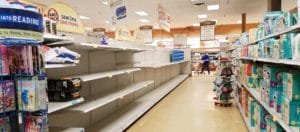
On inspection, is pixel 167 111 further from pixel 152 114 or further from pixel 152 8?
pixel 152 8

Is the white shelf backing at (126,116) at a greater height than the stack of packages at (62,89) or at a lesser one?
lesser

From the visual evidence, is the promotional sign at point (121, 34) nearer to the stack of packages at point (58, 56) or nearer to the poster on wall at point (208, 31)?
the stack of packages at point (58, 56)

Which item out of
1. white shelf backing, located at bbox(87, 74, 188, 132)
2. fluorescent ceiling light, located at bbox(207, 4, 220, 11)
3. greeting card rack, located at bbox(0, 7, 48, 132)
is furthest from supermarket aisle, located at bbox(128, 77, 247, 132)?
fluorescent ceiling light, located at bbox(207, 4, 220, 11)

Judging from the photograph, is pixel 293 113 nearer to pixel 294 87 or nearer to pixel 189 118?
pixel 294 87

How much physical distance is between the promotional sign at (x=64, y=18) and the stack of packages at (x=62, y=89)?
2.63ft

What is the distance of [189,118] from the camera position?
488cm

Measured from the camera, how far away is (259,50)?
3.26 meters

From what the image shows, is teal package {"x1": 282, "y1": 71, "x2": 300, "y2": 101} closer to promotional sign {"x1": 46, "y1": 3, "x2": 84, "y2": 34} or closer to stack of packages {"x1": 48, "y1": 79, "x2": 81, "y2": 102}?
stack of packages {"x1": 48, "y1": 79, "x2": 81, "y2": 102}

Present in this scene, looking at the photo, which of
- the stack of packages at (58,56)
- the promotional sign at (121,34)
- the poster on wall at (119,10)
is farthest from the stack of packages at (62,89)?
the poster on wall at (119,10)

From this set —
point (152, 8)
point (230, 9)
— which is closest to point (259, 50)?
point (152, 8)

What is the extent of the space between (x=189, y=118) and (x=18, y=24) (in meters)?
3.97

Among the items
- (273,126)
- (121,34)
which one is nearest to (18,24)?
(273,126)

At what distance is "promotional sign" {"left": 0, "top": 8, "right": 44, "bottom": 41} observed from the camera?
140 centimetres

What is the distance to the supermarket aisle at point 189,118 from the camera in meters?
4.23
